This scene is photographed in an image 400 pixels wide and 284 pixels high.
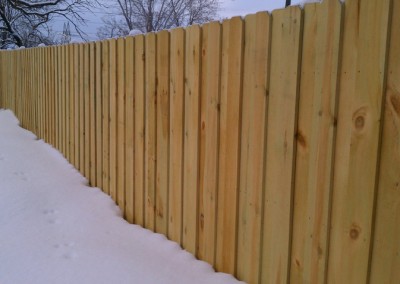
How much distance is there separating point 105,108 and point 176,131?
1427 mm

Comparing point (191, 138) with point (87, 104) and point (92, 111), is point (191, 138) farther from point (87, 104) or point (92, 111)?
point (87, 104)

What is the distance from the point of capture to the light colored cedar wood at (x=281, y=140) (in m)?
1.92

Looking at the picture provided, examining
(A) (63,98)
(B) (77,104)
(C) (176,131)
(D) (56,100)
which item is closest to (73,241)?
(C) (176,131)

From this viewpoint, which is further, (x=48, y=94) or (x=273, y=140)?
(x=48, y=94)

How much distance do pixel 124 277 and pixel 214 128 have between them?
1099 millimetres

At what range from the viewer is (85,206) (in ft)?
A: 12.2

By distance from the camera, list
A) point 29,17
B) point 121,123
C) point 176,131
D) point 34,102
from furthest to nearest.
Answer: point 29,17
point 34,102
point 121,123
point 176,131

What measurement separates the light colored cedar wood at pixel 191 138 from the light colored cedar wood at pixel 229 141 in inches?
10.2

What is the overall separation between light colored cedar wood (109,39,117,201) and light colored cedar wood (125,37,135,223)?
0.27m

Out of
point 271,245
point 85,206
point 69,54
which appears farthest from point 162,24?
point 271,245

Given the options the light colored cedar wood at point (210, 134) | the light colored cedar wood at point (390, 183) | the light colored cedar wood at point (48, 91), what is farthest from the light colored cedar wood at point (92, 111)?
the light colored cedar wood at point (390, 183)

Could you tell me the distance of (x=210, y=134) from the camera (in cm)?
252

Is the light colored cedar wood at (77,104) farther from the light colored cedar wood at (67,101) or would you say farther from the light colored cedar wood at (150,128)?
the light colored cedar wood at (150,128)

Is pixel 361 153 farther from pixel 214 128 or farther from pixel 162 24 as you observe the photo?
pixel 162 24
